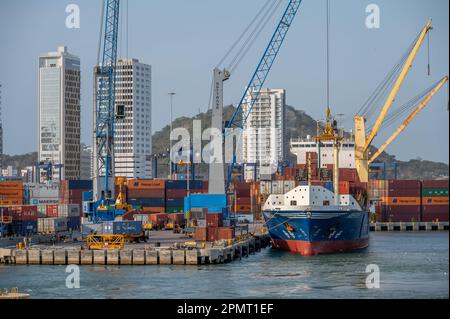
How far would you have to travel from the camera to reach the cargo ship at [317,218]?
8106 centimetres

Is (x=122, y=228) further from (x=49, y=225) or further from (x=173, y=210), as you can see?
(x=173, y=210)

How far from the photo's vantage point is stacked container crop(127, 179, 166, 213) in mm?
134625

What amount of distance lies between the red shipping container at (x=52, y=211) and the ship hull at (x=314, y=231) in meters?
40.9

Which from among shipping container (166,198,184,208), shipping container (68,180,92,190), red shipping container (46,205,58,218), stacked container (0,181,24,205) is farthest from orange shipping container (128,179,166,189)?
stacked container (0,181,24,205)

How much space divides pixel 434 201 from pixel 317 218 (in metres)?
64.9

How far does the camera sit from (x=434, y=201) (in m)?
141

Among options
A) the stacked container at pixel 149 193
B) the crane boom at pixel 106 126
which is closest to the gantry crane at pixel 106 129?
the crane boom at pixel 106 126

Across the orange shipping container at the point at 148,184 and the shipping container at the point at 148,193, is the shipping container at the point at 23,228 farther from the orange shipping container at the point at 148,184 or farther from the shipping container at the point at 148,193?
the orange shipping container at the point at 148,184

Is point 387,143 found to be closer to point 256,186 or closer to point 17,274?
point 256,186

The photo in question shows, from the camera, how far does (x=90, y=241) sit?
253 ft

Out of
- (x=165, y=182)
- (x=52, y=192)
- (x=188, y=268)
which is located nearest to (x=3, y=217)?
(x=188, y=268)

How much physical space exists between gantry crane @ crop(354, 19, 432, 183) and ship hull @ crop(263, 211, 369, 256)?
3177cm

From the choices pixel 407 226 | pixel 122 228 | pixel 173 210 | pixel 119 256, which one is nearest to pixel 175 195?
pixel 173 210
